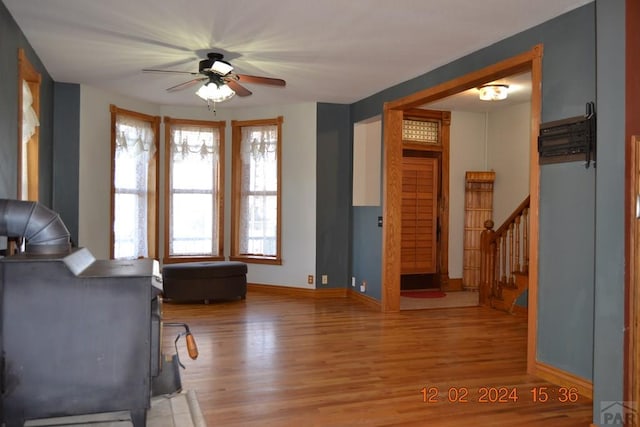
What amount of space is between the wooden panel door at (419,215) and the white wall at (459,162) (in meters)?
0.27

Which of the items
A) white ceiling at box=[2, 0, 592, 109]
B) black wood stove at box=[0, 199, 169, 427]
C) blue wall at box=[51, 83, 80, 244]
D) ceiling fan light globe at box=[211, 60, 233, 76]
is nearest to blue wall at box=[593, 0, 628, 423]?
white ceiling at box=[2, 0, 592, 109]

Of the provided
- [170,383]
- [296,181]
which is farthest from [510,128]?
[170,383]

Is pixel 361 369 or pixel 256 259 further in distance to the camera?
pixel 256 259

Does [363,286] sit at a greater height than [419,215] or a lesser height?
lesser

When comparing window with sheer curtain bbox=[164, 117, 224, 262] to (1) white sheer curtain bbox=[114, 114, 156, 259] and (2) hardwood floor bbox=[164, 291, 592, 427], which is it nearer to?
(1) white sheer curtain bbox=[114, 114, 156, 259]

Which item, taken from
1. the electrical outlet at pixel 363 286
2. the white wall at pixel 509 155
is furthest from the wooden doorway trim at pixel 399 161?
the white wall at pixel 509 155

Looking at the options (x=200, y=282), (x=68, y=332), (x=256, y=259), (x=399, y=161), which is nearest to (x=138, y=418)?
(x=68, y=332)

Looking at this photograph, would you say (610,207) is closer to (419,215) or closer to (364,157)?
(364,157)

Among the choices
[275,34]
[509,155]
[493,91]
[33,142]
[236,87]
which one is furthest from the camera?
[509,155]

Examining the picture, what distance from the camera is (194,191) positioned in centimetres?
730

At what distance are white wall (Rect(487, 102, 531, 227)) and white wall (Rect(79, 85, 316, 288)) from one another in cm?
279

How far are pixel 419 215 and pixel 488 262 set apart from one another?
143 cm

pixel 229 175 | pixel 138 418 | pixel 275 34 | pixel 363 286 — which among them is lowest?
→ pixel 138 418

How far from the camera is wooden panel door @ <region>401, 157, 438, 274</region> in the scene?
7449 millimetres
